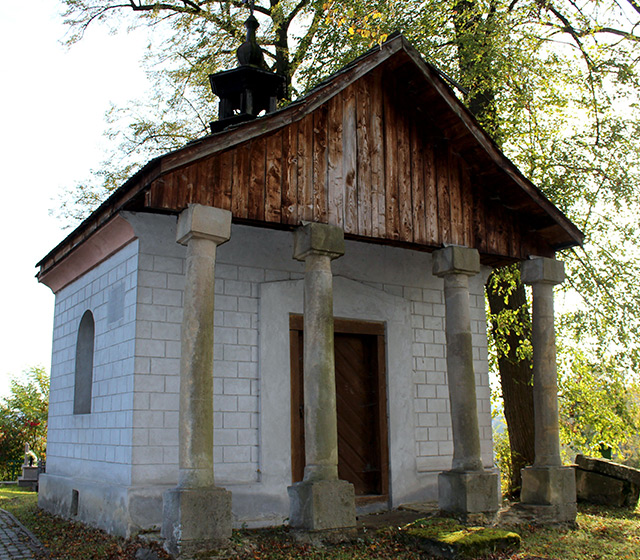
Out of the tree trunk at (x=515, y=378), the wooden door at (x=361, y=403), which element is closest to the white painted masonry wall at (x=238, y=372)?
the wooden door at (x=361, y=403)

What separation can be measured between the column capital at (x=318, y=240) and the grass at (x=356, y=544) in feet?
10.5

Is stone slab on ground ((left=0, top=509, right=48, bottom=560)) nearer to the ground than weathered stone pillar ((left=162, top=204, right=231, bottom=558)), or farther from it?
nearer to the ground

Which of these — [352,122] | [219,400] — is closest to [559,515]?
[219,400]

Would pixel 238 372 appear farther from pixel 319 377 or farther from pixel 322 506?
pixel 322 506

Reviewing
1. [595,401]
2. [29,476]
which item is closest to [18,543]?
[29,476]

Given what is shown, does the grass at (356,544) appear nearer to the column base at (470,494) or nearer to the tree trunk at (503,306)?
the column base at (470,494)

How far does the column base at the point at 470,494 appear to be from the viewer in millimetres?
8352

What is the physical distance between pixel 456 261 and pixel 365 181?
66.3 inches

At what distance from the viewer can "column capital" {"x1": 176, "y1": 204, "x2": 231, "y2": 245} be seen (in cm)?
725

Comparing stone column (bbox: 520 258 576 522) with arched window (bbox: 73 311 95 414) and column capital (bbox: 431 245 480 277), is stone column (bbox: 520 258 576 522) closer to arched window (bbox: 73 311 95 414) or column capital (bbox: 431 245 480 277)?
column capital (bbox: 431 245 480 277)

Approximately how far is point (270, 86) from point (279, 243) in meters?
3.89

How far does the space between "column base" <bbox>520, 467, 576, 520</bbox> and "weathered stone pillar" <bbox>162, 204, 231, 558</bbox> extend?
4.86 metres

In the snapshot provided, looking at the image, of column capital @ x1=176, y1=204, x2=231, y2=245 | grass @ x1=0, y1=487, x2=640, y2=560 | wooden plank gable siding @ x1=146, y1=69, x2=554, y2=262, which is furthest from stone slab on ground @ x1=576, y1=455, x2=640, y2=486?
column capital @ x1=176, y1=204, x2=231, y2=245

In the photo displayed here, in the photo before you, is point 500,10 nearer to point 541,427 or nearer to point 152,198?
point 541,427
